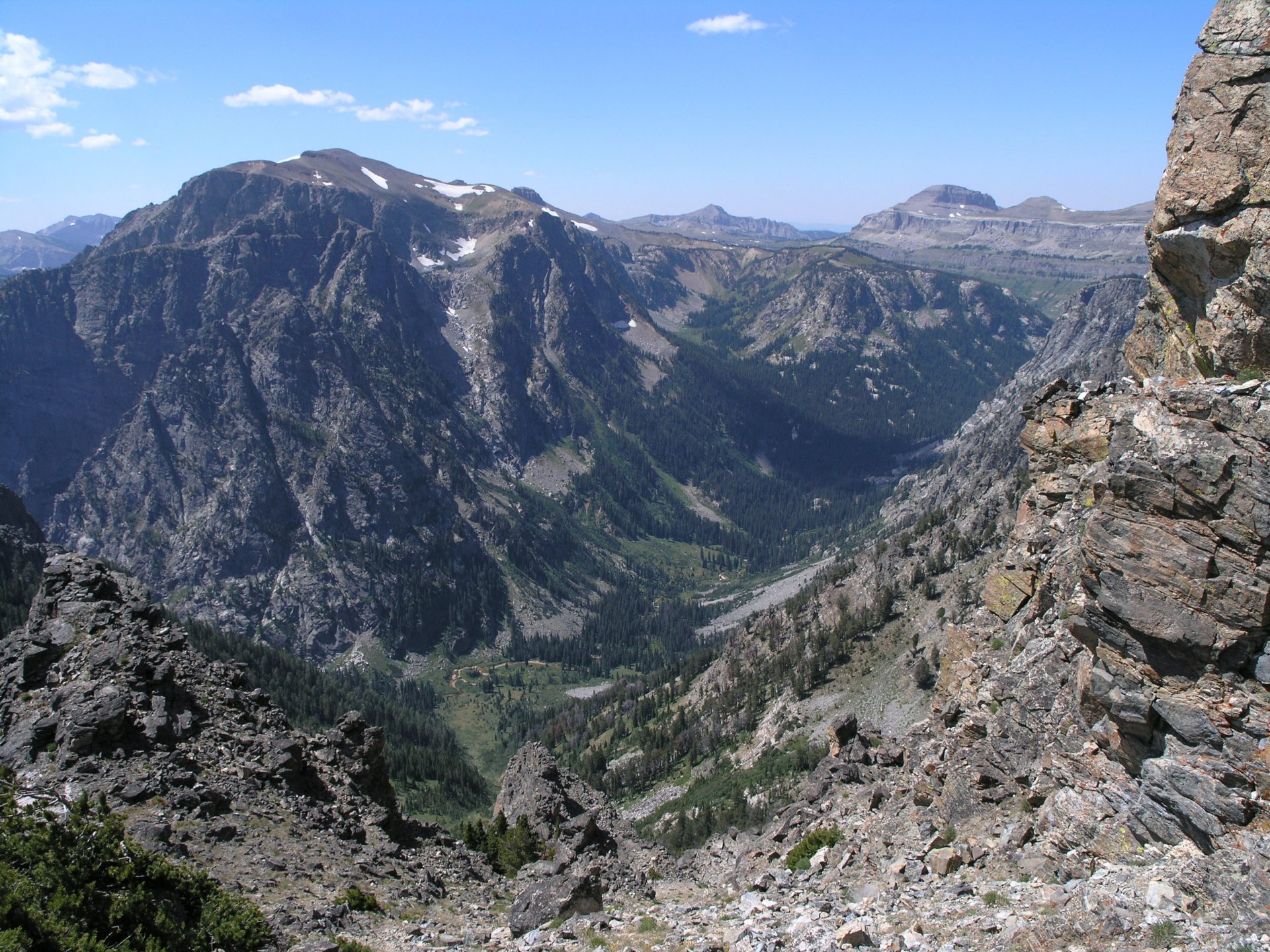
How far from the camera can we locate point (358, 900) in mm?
29516

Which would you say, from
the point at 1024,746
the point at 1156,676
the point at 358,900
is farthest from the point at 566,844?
the point at 1156,676

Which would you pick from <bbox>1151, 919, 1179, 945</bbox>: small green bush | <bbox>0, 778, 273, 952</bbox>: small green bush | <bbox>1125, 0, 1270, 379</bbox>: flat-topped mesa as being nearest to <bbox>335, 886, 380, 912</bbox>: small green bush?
<bbox>0, 778, 273, 952</bbox>: small green bush

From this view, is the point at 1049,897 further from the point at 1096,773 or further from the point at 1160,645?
the point at 1160,645

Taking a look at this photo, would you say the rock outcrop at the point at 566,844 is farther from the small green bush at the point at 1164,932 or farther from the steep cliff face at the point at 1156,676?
the small green bush at the point at 1164,932

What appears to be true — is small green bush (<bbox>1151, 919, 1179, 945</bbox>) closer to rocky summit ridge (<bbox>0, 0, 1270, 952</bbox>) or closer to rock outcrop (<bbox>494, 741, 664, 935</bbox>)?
rocky summit ridge (<bbox>0, 0, 1270, 952</bbox>)

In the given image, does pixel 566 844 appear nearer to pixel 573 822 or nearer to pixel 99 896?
pixel 573 822

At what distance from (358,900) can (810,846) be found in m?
18.8

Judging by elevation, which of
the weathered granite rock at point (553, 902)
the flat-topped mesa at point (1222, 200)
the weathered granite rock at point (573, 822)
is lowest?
the weathered granite rock at point (573, 822)

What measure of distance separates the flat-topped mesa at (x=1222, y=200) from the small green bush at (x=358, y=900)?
119ft

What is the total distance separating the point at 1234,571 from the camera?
17594 mm

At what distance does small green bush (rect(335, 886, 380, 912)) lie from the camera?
95.9 feet

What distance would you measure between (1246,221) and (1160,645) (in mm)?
13537

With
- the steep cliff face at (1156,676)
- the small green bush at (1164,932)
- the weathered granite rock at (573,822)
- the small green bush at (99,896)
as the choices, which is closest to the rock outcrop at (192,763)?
the small green bush at (99,896)

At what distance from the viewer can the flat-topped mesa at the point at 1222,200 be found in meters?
22.2
